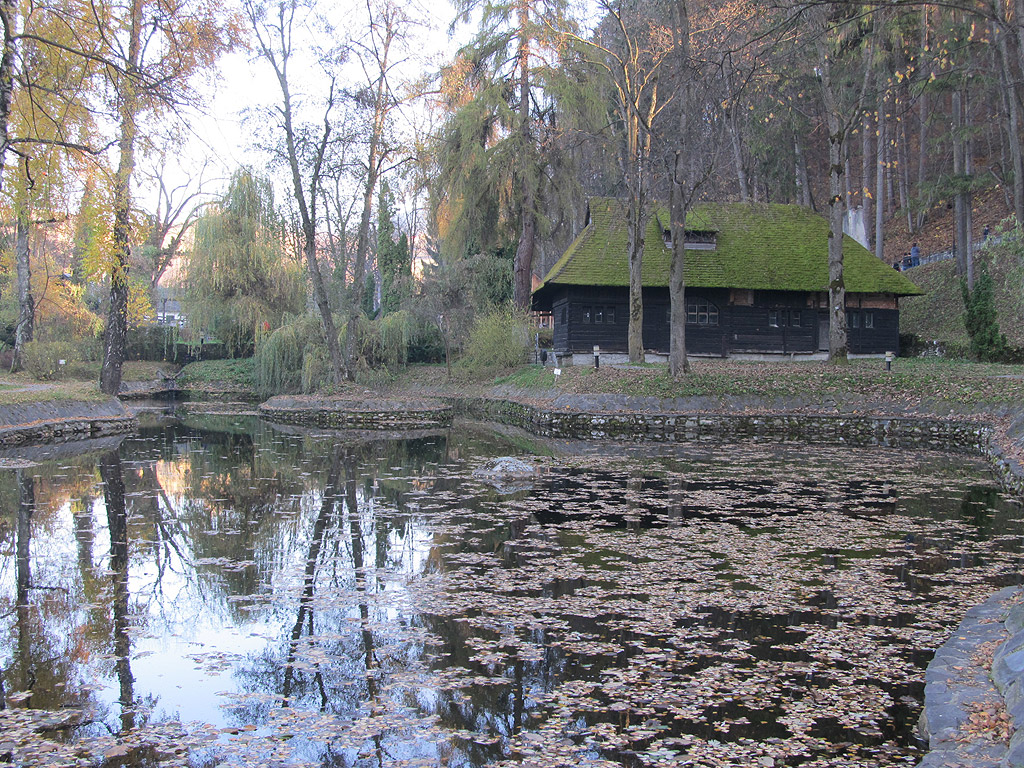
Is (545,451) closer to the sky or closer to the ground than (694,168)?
closer to the ground

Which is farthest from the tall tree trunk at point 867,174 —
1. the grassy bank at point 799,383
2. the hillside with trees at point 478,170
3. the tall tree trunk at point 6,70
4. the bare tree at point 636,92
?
the tall tree trunk at point 6,70

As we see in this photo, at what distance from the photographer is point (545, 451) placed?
686 inches

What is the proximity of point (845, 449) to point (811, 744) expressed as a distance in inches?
580

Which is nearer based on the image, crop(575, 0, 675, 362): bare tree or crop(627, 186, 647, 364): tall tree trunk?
crop(575, 0, 675, 362): bare tree

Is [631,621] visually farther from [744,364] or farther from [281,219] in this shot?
[281,219]

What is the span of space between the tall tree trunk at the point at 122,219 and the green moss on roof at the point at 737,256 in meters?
14.8

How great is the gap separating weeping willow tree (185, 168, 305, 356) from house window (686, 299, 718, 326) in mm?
18142

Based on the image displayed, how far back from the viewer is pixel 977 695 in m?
4.43

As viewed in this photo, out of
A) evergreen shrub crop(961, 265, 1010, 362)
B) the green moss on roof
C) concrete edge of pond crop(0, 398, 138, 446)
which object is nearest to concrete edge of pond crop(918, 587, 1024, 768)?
concrete edge of pond crop(0, 398, 138, 446)

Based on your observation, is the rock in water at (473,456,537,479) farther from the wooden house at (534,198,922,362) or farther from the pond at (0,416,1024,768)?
the wooden house at (534,198,922,362)

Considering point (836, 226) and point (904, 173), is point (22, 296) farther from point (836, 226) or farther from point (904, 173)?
point (904, 173)

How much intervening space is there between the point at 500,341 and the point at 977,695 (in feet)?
90.6

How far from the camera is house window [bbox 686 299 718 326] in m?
30.9

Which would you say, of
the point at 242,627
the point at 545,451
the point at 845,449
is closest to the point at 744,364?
the point at 845,449
